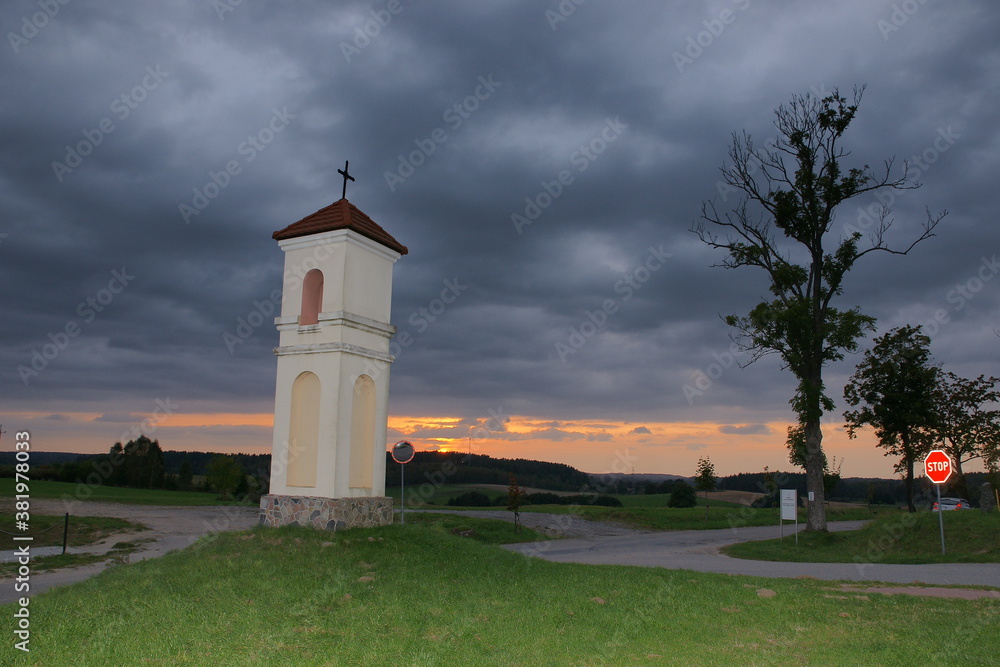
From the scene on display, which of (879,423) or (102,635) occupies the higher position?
(879,423)

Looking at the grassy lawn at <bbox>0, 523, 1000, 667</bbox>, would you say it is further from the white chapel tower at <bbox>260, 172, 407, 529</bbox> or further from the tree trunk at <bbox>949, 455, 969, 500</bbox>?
the tree trunk at <bbox>949, 455, 969, 500</bbox>

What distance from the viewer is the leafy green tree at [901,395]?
37781mm

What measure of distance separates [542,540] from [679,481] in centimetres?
2933

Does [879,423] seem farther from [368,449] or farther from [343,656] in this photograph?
[343,656]

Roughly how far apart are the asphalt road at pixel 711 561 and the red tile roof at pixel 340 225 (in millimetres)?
9765

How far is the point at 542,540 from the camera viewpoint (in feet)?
92.6

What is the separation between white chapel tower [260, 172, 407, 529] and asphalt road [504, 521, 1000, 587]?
278 inches

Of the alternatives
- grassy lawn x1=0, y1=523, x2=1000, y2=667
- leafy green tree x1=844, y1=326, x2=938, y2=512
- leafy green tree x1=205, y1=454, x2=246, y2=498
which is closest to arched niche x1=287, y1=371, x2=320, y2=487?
grassy lawn x1=0, y1=523, x2=1000, y2=667

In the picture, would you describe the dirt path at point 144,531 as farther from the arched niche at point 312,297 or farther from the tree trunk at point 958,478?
the tree trunk at point 958,478

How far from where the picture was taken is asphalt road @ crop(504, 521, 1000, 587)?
50.1 ft

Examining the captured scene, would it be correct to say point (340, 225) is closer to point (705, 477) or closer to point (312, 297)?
point (312, 297)

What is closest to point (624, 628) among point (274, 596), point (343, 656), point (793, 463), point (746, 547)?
point (343, 656)

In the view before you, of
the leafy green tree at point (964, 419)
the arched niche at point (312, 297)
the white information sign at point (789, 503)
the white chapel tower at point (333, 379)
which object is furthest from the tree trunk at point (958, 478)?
the arched niche at point (312, 297)

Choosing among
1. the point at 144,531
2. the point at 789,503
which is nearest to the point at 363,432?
the point at 789,503
